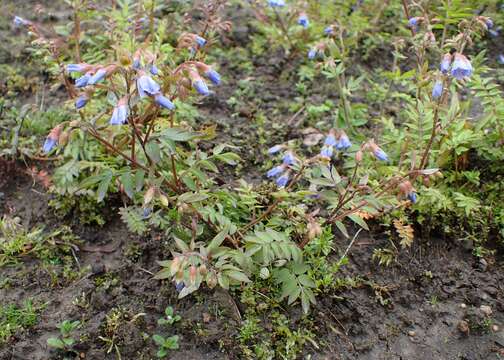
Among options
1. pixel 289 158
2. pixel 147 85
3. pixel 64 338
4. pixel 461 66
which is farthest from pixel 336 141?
pixel 64 338

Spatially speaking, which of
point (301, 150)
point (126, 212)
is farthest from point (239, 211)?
point (301, 150)

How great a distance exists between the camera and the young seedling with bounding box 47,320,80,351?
2.45 meters

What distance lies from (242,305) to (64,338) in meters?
0.84

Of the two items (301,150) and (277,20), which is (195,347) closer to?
(301,150)

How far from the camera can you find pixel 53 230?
3.09 meters

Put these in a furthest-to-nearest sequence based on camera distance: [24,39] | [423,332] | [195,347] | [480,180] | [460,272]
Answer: [24,39] < [480,180] < [460,272] < [423,332] < [195,347]

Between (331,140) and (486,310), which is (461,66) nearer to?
(331,140)

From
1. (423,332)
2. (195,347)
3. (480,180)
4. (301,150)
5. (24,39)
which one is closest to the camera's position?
(195,347)

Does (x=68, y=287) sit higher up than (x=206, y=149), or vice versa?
(x=206, y=149)

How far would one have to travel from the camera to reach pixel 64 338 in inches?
98.5

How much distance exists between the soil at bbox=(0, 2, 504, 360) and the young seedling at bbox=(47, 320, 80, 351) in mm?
42

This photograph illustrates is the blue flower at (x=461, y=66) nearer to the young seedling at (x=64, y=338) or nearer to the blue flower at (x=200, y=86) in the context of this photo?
the blue flower at (x=200, y=86)

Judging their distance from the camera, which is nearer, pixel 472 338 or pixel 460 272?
pixel 472 338

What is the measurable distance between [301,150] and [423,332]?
4.51 ft
